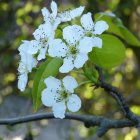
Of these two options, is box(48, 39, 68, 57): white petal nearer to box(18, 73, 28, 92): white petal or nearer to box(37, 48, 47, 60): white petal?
box(37, 48, 47, 60): white petal

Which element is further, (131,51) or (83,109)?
(83,109)

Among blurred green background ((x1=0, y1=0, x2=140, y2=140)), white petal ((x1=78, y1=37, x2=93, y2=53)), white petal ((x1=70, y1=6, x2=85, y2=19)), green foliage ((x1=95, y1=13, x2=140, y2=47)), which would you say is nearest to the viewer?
white petal ((x1=78, y1=37, x2=93, y2=53))

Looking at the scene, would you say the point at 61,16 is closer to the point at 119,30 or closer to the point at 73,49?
the point at 73,49

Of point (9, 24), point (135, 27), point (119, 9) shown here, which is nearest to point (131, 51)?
point (135, 27)

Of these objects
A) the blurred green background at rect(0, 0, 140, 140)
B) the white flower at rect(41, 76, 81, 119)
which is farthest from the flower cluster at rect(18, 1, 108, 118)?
the blurred green background at rect(0, 0, 140, 140)

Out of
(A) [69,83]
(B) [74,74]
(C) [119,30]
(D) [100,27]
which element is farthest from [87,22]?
(B) [74,74]

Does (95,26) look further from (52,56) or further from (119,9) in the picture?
(119,9)
